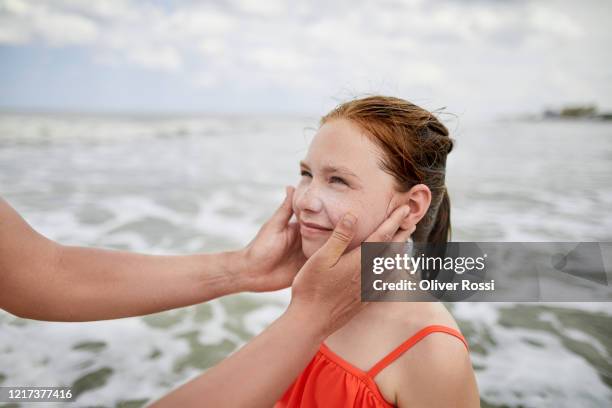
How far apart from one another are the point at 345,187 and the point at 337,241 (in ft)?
1.39

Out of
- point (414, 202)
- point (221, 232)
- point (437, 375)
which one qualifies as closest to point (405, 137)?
point (414, 202)

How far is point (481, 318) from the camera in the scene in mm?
4219

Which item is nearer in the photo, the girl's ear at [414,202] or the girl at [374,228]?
the girl at [374,228]

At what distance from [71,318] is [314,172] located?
1.43 m

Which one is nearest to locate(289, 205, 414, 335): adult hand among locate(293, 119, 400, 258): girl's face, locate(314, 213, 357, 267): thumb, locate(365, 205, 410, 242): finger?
locate(314, 213, 357, 267): thumb

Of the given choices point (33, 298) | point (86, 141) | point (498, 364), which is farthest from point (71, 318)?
point (86, 141)

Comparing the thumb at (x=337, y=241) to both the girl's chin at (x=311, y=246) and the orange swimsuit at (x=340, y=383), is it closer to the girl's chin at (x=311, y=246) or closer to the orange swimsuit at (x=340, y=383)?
the girl's chin at (x=311, y=246)

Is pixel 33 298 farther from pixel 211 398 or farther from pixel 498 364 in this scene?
pixel 498 364

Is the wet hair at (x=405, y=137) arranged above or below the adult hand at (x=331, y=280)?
above

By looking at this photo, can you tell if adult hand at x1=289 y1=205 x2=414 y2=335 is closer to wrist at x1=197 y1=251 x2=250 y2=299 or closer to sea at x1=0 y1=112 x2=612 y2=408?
wrist at x1=197 y1=251 x2=250 y2=299

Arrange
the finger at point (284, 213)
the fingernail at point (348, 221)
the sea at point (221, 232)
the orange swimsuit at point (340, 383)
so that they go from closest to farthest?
the fingernail at point (348, 221) → the orange swimsuit at point (340, 383) → the finger at point (284, 213) → the sea at point (221, 232)

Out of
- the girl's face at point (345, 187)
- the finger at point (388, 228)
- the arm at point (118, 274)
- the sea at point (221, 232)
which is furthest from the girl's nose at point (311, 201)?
the sea at point (221, 232)

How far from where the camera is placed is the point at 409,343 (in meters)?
1.89

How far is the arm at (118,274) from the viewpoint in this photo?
2.07m
